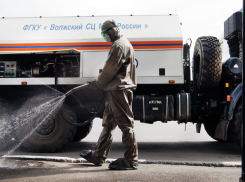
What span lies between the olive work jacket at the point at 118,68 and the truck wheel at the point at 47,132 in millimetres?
1897

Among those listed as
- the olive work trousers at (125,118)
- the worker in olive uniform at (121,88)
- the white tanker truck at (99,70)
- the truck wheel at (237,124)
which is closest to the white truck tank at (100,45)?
the white tanker truck at (99,70)

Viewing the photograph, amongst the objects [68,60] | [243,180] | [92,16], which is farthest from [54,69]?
[243,180]

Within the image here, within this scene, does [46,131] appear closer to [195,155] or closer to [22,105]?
[22,105]

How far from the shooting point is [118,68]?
4.09 m

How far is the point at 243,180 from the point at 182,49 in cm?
369

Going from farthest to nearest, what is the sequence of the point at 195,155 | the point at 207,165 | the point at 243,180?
1. the point at 195,155
2. the point at 207,165
3. the point at 243,180

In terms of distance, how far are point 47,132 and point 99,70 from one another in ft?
5.41

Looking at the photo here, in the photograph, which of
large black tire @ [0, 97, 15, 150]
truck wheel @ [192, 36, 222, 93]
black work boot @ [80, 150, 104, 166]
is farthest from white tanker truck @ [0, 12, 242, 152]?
black work boot @ [80, 150, 104, 166]

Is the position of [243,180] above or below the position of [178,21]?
below

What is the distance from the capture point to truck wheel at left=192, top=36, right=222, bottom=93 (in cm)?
581

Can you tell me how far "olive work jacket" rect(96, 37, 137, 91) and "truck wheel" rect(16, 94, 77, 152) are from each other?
6.22 ft

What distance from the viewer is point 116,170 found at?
4.09 m

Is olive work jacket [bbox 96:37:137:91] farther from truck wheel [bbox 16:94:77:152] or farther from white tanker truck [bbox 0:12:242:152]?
truck wheel [bbox 16:94:77:152]

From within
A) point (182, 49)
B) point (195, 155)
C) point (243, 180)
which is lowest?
point (195, 155)
